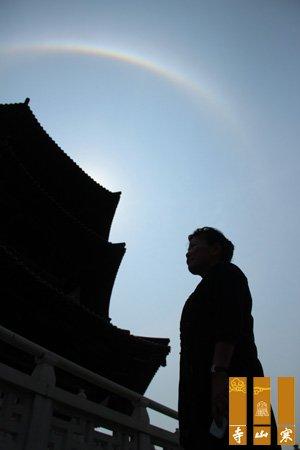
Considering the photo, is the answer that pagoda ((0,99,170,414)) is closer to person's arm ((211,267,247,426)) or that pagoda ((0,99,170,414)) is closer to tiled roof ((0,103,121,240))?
tiled roof ((0,103,121,240))

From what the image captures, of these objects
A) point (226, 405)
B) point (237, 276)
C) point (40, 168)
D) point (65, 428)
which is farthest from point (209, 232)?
point (40, 168)

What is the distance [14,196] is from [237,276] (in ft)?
23.3

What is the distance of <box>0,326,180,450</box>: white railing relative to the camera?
2203mm

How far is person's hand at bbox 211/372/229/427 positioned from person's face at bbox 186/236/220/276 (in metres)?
0.72

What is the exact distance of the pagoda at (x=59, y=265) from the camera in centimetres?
610

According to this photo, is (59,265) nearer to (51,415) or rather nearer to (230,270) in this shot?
(51,415)

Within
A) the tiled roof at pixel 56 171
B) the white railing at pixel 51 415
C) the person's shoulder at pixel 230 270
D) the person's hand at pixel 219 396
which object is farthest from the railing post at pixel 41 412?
the tiled roof at pixel 56 171

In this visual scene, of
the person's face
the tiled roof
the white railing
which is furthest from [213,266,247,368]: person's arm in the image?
the tiled roof

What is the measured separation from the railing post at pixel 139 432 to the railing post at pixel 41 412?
120 centimetres

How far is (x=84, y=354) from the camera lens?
7008 millimetres

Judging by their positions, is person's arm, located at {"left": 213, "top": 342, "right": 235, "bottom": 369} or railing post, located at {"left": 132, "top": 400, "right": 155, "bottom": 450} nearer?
person's arm, located at {"left": 213, "top": 342, "right": 235, "bottom": 369}

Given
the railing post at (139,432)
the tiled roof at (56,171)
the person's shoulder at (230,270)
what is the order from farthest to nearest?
the tiled roof at (56,171)
the railing post at (139,432)
the person's shoulder at (230,270)

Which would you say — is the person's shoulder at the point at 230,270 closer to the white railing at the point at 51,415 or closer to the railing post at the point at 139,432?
the white railing at the point at 51,415

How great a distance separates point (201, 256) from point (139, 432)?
2.09 meters
